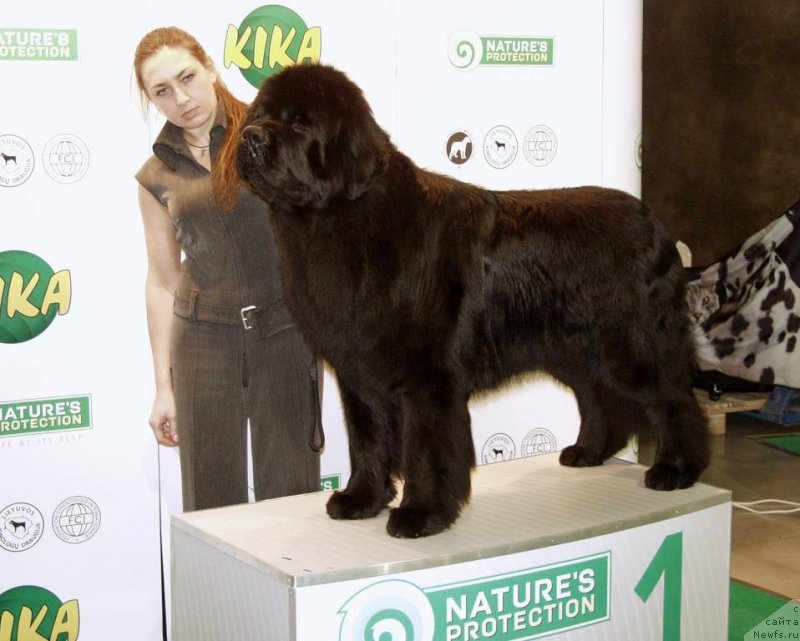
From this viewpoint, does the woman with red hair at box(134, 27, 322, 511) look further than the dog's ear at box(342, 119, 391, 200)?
Yes

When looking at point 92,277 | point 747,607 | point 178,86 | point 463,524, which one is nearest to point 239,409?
point 92,277

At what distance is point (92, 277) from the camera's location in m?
3.22

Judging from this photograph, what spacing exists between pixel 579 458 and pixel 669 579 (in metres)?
0.60

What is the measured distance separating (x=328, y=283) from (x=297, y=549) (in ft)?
2.16

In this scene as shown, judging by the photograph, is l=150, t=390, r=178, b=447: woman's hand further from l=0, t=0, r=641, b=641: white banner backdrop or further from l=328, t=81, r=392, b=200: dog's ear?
l=328, t=81, r=392, b=200: dog's ear

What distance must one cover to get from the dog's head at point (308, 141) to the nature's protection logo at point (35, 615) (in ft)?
5.78

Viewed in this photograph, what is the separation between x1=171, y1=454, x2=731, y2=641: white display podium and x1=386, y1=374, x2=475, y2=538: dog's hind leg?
0.05 meters

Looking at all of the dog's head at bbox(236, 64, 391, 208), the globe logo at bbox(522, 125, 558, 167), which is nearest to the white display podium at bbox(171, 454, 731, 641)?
the dog's head at bbox(236, 64, 391, 208)

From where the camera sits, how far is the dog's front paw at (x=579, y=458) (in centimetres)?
321

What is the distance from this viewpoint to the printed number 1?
2637 mm

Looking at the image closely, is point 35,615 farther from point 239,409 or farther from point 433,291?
point 433,291

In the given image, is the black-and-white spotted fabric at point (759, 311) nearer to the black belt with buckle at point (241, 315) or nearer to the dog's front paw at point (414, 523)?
the black belt with buckle at point (241, 315)

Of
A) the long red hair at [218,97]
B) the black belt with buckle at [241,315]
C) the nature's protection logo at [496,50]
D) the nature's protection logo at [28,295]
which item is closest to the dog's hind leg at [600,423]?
the black belt with buckle at [241,315]

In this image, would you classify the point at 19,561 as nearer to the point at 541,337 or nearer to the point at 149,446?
the point at 149,446
